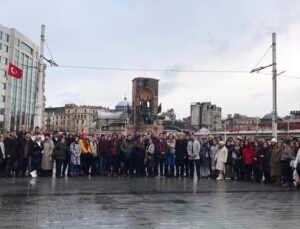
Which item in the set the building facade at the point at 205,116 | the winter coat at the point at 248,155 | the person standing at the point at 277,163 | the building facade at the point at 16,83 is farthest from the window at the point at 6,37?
the person standing at the point at 277,163

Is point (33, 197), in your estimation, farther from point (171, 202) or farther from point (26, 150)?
point (26, 150)

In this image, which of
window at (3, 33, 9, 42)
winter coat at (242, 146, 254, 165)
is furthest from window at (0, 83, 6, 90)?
winter coat at (242, 146, 254, 165)

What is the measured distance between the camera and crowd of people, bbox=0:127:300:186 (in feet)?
57.8

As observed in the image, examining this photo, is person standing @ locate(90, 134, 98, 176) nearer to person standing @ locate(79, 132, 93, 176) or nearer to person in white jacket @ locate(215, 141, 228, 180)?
person standing @ locate(79, 132, 93, 176)

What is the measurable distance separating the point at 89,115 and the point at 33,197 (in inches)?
6658

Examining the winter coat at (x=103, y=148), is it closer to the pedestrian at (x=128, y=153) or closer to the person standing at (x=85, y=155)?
the person standing at (x=85, y=155)

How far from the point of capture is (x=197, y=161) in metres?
19.2

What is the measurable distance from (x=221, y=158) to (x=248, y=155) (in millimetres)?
1136

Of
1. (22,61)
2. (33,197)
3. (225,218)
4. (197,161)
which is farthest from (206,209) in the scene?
(22,61)

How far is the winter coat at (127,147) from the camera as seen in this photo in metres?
19.0

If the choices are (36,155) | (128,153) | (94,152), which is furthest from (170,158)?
(36,155)

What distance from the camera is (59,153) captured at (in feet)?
58.5

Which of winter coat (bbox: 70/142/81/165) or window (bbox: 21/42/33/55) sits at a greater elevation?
window (bbox: 21/42/33/55)

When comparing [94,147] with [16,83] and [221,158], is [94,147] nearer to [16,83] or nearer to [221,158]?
[221,158]
